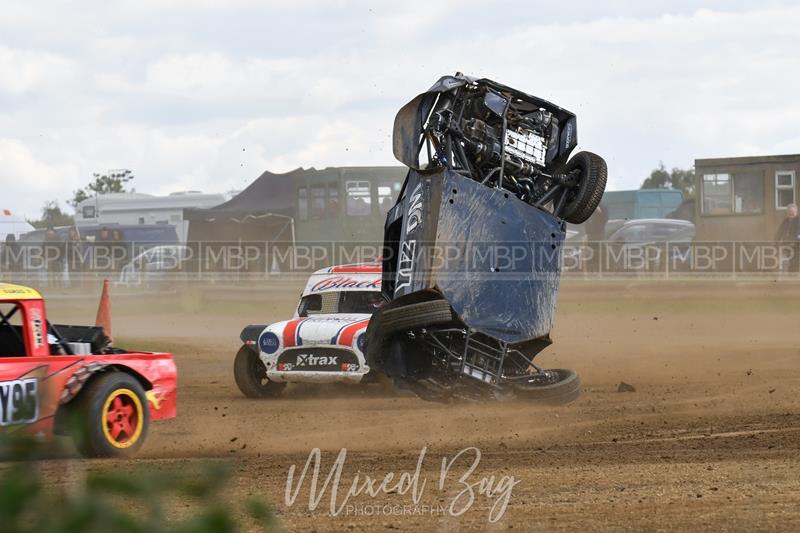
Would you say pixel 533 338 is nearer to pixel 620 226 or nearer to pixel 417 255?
pixel 417 255

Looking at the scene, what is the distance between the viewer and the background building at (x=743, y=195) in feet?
71.4

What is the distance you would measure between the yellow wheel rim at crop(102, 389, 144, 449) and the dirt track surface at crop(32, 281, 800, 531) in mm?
179

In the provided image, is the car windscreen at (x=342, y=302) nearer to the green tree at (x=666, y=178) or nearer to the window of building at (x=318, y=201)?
the window of building at (x=318, y=201)

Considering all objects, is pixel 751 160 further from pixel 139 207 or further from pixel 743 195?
pixel 139 207

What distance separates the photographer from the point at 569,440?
8039 mm

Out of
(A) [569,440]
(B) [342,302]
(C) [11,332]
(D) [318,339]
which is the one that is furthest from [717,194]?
(C) [11,332]

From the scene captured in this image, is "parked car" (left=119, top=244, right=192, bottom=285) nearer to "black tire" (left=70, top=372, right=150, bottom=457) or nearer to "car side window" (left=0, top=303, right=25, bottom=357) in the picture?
"black tire" (left=70, top=372, right=150, bottom=457)

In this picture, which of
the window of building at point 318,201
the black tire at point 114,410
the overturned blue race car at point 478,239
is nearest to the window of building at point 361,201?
the window of building at point 318,201

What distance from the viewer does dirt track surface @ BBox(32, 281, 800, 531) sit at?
541 centimetres

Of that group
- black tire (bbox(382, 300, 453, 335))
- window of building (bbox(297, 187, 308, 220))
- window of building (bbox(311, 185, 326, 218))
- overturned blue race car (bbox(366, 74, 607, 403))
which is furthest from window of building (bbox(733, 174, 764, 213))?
black tire (bbox(382, 300, 453, 335))

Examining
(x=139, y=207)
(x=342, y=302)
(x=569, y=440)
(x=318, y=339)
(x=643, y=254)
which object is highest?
(x=139, y=207)

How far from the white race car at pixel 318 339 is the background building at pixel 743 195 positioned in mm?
12271

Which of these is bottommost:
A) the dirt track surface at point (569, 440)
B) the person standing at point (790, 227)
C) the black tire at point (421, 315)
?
the dirt track surface at point (569, 440)

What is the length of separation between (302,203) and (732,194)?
9573mm
